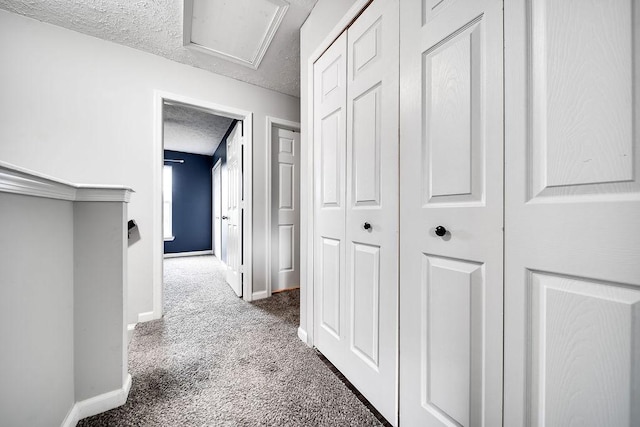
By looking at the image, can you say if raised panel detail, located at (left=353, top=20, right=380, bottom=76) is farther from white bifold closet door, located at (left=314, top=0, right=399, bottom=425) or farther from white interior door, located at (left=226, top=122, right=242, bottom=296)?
white interior door, located at (left=226, top=122, right=242, bottom=296)

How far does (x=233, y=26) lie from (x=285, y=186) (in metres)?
1.56

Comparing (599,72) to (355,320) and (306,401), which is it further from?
(306,401)

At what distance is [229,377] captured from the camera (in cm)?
138

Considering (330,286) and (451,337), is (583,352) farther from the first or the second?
(330,286)

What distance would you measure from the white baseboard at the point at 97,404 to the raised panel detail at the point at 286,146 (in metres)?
2.41

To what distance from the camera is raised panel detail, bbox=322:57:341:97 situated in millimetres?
1429

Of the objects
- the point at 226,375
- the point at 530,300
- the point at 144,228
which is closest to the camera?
the point at 530,300

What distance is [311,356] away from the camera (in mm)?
1579

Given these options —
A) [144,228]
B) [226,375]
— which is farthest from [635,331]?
[144,228]

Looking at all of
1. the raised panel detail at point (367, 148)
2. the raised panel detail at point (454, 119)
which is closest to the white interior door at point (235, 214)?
the raised panel detail at point (367, 148)

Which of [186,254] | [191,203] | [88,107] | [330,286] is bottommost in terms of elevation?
[186,254]

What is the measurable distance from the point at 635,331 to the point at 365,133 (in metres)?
1.05

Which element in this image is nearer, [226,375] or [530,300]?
[530,300]

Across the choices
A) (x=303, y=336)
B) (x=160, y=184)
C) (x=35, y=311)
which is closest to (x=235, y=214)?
(x=160, y=184)
